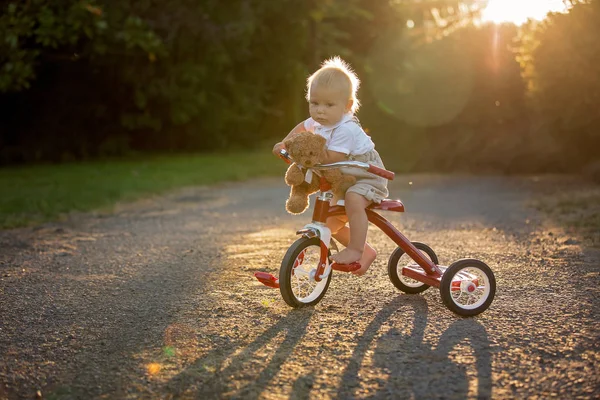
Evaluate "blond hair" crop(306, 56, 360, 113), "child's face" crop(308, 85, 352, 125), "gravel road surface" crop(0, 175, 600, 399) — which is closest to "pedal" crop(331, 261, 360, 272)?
"gravel road surface" crop(0, 175, 600, 399)

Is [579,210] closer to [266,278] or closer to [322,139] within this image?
[322,139]

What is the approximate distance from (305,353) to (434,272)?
133 cm

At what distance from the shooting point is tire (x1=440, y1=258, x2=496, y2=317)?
4.22m

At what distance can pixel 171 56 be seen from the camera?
59.7 ft

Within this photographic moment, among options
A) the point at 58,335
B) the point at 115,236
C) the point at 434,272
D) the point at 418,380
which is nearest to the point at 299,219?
the point at 115,236

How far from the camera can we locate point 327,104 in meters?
4.34

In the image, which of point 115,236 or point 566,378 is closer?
point 566,378

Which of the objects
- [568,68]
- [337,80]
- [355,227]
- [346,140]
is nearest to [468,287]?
[355,227]

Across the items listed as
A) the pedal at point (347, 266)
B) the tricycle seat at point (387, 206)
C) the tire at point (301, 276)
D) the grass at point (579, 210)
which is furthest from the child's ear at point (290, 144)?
the grass at point (579, 210)

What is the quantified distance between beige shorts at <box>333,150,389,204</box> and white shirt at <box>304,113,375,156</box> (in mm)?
62

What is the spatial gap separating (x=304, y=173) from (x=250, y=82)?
694 inches

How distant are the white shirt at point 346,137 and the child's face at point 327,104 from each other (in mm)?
50

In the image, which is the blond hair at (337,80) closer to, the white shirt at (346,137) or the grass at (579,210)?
the white shirt at (346,137)

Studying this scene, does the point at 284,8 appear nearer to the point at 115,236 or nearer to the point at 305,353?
the point at 115,236
